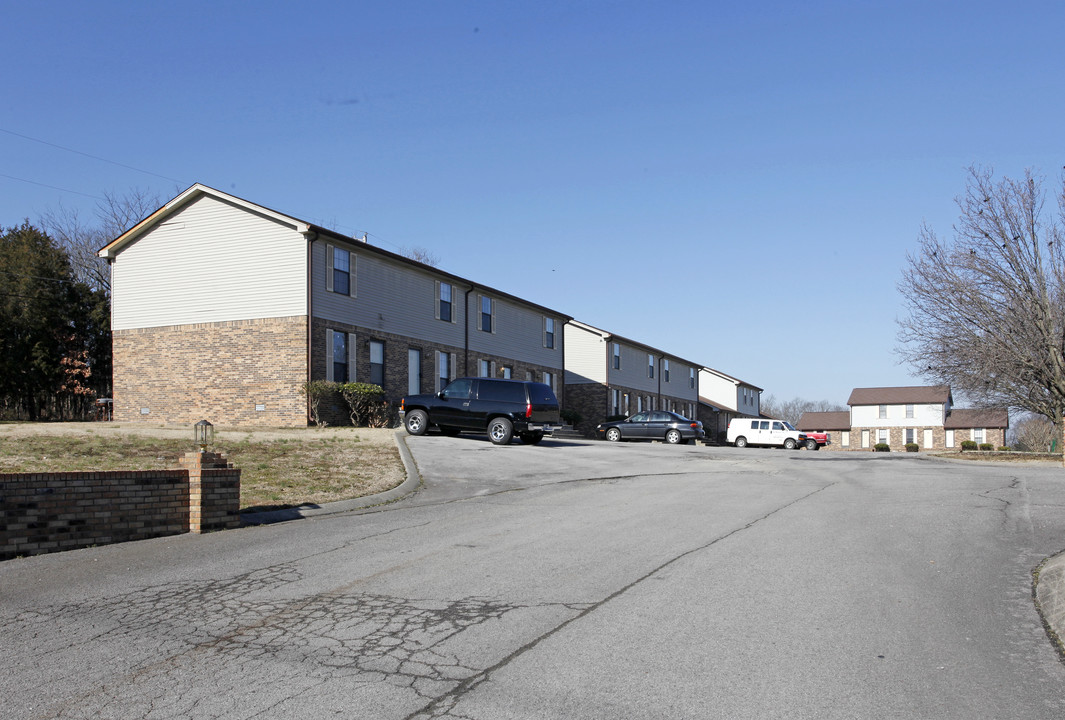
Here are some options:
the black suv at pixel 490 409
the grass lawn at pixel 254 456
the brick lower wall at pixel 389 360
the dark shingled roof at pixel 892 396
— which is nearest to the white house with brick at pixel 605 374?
the brick lower wall at pixel 389 360

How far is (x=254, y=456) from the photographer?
16.7 metres

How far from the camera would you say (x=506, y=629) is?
5836 millimetres

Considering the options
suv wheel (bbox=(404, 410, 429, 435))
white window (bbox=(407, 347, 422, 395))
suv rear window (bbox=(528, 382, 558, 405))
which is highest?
white window (bbox=(407, 347, 422, 395))

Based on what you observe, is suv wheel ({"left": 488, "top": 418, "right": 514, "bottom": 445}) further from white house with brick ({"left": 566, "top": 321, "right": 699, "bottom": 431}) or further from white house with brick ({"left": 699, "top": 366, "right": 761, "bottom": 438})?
white house with brick ({"left": 699, "top": 366, "right": 761, "bottom": 438})

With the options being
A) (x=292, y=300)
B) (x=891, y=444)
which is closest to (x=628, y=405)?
(x=292, y=300)

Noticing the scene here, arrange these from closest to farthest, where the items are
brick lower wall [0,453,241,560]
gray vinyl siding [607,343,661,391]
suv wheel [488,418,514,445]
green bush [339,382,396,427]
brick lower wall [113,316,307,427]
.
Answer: brick lower wall [0,453,241,560]
suv wheel [488,418,514,445]
brick lower wall [113,316,307,427]
green bush [339,382,396,427]
gray vinyl siding [607,343,661,391]

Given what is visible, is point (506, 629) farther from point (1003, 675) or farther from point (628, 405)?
point (628, 405)

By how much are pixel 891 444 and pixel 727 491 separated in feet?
225

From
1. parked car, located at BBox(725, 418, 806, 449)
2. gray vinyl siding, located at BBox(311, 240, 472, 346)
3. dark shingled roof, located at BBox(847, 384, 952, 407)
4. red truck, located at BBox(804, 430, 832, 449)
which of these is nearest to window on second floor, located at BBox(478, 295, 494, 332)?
gray vinyl siding, located at BBox(311, 240, 472, 346)

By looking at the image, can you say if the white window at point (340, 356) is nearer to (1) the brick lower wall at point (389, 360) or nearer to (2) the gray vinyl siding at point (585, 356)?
(1) the brick lower wall at point (389, 360)

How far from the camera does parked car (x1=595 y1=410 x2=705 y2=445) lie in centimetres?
3619

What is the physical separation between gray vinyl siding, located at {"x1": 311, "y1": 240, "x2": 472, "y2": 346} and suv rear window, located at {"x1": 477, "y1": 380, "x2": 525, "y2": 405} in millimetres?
6113

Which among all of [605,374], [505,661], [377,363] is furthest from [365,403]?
[605,374]

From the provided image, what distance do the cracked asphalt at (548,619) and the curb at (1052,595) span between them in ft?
0.40
